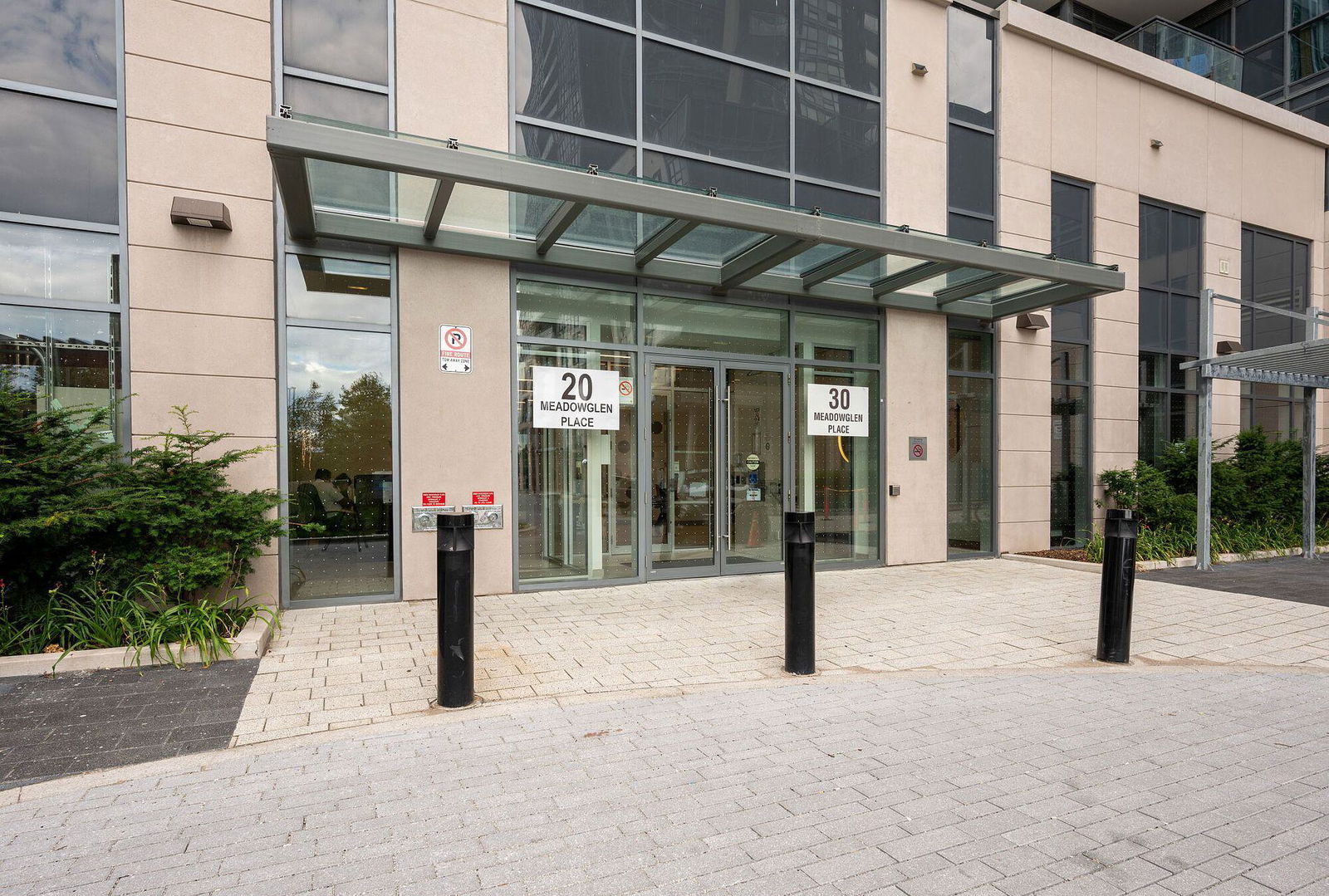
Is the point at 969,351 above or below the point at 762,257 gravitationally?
below

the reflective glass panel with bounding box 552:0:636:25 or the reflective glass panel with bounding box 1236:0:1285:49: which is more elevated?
the reflective glass panel with bounding box 1236:0:1285:49

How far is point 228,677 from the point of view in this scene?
4.82m

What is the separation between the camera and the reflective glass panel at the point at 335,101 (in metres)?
7.00

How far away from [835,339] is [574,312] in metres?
3.60

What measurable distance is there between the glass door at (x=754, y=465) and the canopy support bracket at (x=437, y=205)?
12.1 ft

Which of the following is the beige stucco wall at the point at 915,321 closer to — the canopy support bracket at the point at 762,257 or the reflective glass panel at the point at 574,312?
the canopy support bracket at the point at 762,257

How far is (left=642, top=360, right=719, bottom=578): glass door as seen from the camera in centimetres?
844

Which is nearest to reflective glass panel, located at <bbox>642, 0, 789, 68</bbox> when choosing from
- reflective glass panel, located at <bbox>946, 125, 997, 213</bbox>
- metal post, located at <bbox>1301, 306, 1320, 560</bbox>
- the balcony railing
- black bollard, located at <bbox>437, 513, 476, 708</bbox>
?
reflective glass panel, located at <bbox>946, 125, 997, 213</bbox>

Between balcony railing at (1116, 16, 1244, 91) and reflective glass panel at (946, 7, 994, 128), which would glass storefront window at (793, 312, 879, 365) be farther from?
balcony railing at (1116, 16, 1244, 91)

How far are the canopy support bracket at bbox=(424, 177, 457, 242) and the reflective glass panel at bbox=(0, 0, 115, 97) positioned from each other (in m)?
2.84

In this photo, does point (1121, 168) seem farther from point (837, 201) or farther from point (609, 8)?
point (609, 8)

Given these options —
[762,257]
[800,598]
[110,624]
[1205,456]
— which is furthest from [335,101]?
[1205,456]

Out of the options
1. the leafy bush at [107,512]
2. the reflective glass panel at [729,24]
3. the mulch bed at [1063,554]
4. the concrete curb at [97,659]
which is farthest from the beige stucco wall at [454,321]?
the mulch bed at [1063,554]

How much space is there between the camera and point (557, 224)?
Answer: 6812 mm
